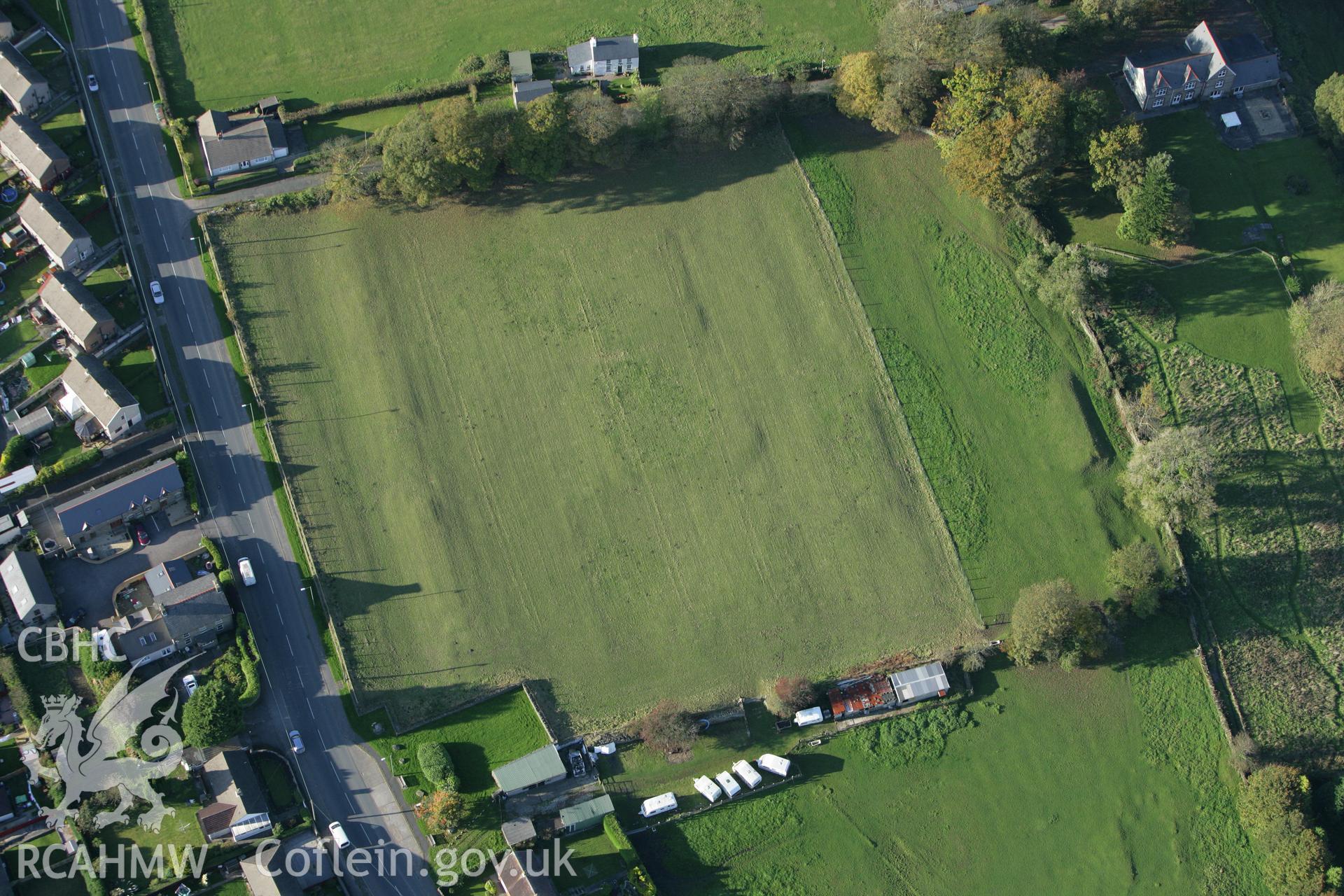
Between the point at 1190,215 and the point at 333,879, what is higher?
the point at 1190,215

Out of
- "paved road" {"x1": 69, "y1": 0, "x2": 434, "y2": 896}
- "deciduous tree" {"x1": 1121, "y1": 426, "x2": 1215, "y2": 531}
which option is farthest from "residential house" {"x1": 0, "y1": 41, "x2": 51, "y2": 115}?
"deciduous tree" {"x1": 1121, "y1": 426, "x2": 1215, "y2": 531}

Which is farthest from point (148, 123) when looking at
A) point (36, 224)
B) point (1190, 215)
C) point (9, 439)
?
point (1190, 215)

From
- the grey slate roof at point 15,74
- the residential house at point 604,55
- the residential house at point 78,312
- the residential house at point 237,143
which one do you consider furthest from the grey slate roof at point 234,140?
the residential house at point 604,55

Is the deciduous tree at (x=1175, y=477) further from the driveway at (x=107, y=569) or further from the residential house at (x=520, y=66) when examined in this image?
the driveway at (x=107, y=569)

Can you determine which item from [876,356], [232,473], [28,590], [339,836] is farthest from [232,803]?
[876,356]

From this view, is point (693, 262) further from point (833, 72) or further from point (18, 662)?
point (18, 662)

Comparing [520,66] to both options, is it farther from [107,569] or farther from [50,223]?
[107,569]

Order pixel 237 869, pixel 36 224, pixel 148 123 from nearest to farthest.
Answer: pixel 237 869 → pixel 36 224 → pixel 148 123
